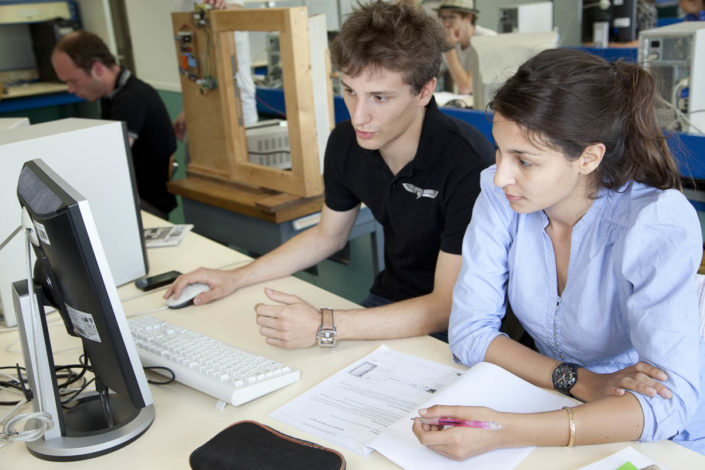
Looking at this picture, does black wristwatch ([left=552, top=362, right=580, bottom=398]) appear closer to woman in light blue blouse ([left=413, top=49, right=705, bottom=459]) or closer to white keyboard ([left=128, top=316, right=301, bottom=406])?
woman in light blue blouse ([left=413, top=49, right=705, bottom=459])

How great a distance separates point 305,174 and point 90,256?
147 cm

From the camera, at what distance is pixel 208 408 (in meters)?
1.12

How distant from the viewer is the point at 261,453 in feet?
2.99

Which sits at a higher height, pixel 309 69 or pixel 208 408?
pixel 309 69

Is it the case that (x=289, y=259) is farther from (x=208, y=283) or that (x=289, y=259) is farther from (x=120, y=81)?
(x=120, y=81)

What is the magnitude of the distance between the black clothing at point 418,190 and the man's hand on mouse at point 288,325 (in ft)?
1.11

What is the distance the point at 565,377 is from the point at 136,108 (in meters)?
2.67

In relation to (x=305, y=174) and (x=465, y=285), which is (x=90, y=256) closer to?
(x=465, y=285)

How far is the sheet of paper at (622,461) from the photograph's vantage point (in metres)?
0.89

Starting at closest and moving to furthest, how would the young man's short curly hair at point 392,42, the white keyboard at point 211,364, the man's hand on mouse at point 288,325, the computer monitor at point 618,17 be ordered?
the white keyboard at point 211,364 < the man's hand on mouse at point 288,325 < the young man's short curly hair at point 392,42 < the computer monitor at point 618,17

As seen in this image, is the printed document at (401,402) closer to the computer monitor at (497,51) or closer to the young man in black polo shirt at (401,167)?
the young man in black polo shirt at (401,167)

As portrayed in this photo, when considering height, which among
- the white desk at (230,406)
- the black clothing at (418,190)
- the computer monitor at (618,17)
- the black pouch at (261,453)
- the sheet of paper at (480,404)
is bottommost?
the white desk at (230,406)

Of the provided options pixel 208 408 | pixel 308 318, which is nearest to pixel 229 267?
pixel 308 318

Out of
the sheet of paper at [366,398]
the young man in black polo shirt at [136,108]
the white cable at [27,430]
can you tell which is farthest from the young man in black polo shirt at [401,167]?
the young man in black polo shirt at [136,108]
